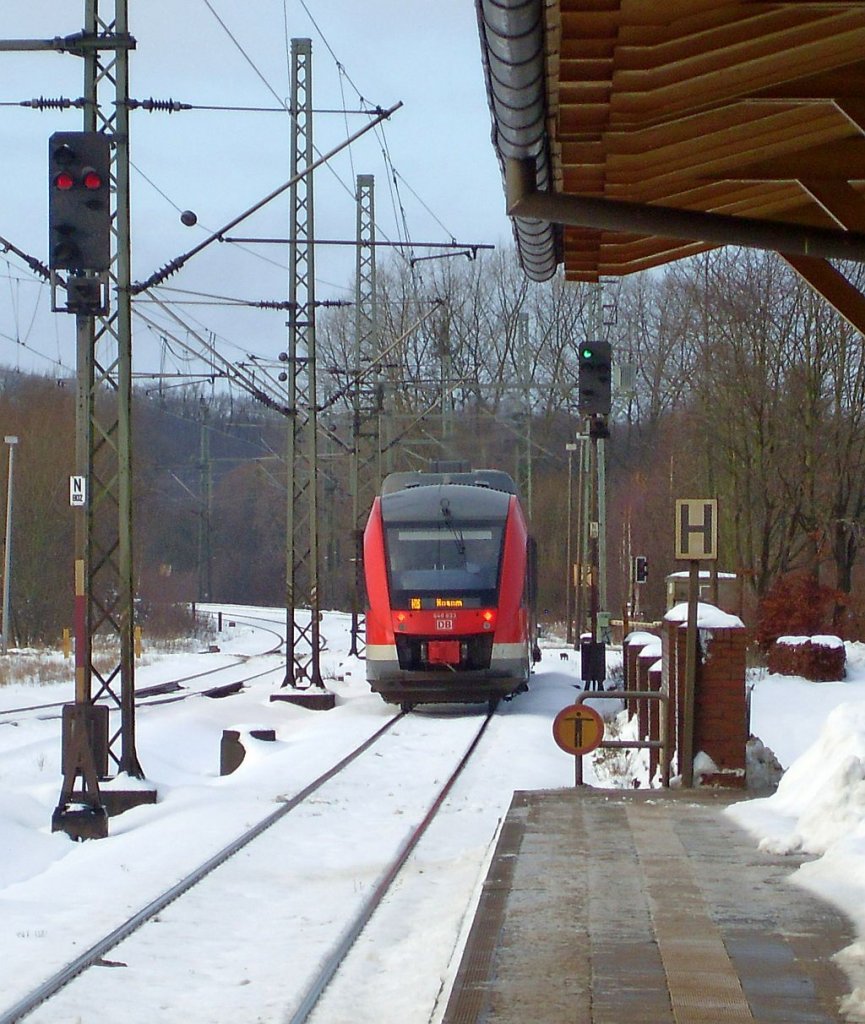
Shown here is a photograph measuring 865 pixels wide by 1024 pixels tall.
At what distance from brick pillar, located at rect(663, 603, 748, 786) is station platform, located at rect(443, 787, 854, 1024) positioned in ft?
5.05

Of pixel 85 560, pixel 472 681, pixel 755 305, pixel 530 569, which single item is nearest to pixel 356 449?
pixel 755 305

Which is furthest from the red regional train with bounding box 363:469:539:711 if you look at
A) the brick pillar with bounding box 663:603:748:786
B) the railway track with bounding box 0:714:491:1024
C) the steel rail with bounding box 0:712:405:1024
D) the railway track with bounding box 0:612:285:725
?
the brick pillar with bounding box 663:603:748:786

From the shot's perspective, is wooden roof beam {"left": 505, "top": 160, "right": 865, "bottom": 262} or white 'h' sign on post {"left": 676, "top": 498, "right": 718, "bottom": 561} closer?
wooden roof beam {"left": 505, "top": 160, "right": 865, "bottom": 262}

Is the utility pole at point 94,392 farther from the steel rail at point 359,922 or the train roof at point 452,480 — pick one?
the train roof at point 452,480

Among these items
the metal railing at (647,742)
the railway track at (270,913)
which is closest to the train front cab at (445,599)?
the railway track at (270,913)

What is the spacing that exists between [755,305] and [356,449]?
30.3ft

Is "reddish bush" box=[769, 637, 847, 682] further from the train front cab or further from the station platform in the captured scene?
the station platform

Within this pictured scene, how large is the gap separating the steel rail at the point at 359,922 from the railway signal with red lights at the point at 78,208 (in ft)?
16.2

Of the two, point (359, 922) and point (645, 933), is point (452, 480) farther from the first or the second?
point (645, 933)

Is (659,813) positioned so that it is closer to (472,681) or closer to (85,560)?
(85,560)

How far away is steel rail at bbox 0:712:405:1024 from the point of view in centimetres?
664

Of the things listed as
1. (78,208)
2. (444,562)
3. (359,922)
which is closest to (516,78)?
(359,922)

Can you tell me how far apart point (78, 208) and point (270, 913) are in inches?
234

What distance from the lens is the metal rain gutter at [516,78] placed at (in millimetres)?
4707
